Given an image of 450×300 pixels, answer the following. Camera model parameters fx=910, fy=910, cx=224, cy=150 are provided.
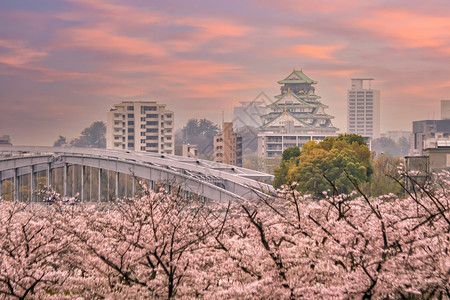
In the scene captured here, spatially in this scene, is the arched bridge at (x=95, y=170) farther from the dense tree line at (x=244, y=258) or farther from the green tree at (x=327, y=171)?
the dense tree line at (x=244, y=258)

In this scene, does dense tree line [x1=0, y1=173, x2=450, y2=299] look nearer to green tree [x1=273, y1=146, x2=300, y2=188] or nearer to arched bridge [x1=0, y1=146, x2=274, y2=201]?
arched bridge [x1=0, y1=146, x2=274, y2=201]

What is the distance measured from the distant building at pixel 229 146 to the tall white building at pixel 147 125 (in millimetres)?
13210

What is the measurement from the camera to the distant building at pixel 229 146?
166500mm

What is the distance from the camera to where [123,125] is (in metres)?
182

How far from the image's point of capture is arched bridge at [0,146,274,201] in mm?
65250

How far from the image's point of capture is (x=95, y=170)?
80625mm

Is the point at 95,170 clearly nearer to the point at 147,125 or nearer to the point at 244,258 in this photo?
the point at 244,258

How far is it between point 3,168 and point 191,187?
85.6ft

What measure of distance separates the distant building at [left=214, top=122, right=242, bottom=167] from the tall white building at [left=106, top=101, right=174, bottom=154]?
520 inches

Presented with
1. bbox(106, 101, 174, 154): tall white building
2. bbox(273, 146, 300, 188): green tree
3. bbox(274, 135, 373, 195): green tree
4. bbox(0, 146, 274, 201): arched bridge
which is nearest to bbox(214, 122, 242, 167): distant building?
bbox(106, 101, 174, 154): tall white building

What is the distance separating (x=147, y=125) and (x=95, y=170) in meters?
99.7

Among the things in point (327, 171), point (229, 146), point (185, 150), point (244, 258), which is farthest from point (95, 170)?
point (185, 150)

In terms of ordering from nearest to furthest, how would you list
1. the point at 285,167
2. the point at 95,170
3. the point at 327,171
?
the point at 327,171, the point at 285,167, the point at 95,170

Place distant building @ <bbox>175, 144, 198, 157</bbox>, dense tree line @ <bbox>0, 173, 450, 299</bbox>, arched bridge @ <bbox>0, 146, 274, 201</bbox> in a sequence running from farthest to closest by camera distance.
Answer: distant building @ <bbox>175, 144, 198, 157</bbox>
arched bridge @ <bbox>0, 146, 274, 201</bbox>
dense tree line @ <bbox>0, 173, 450, 299</bbox>
